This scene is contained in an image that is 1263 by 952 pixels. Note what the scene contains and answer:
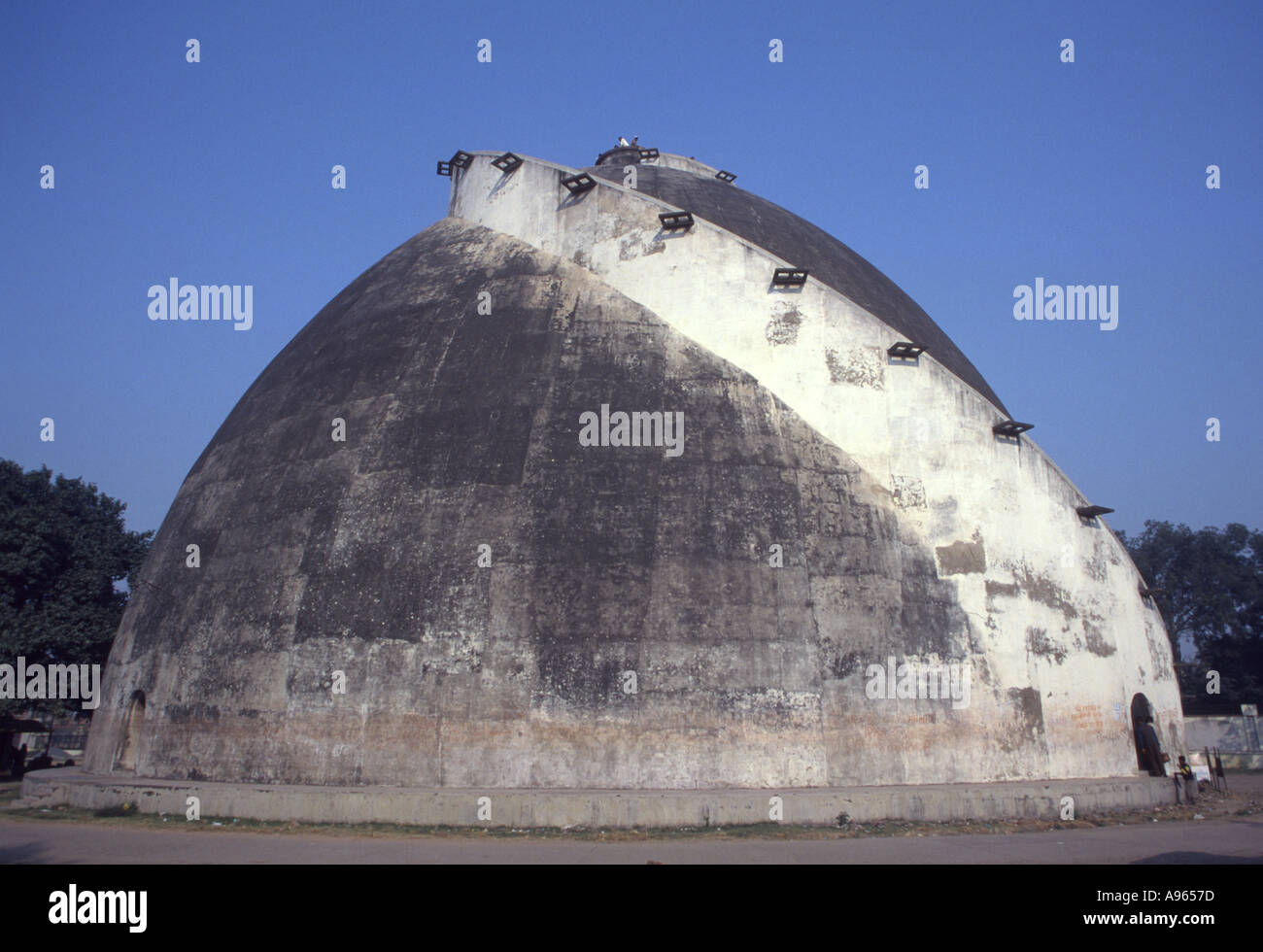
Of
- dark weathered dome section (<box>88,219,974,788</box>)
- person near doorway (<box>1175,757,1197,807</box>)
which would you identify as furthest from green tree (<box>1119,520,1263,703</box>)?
dark weathered dome section (<box>88,219,974,788</box>)

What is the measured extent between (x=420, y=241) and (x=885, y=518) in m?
11.1

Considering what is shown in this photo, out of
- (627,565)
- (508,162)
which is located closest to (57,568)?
(508,162)

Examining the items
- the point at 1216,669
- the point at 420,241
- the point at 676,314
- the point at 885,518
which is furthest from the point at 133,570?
the point at 1216,669

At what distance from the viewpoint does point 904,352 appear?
47.0 ft

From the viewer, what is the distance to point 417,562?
12.7 meters

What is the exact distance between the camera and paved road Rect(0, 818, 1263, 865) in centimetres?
Answer: 894

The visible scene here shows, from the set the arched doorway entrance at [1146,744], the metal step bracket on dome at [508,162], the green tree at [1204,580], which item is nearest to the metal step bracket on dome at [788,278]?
the metal step bracket on dome at [508,162]

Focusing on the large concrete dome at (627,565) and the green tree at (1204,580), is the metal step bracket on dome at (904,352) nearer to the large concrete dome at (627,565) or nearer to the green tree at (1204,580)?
the large concrete dome at (627,565)

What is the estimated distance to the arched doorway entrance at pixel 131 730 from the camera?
1446cm

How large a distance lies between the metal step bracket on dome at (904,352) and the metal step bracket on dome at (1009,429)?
5.44ft

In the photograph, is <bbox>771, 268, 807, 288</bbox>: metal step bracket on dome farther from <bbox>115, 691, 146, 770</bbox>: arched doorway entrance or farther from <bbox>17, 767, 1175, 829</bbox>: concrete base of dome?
<bbox>115, 691, 146, 770</bbox>: arched doorway entrance

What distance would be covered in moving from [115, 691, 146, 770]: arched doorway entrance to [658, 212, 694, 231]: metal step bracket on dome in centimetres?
1145

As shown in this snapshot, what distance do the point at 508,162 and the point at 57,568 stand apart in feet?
58.1
